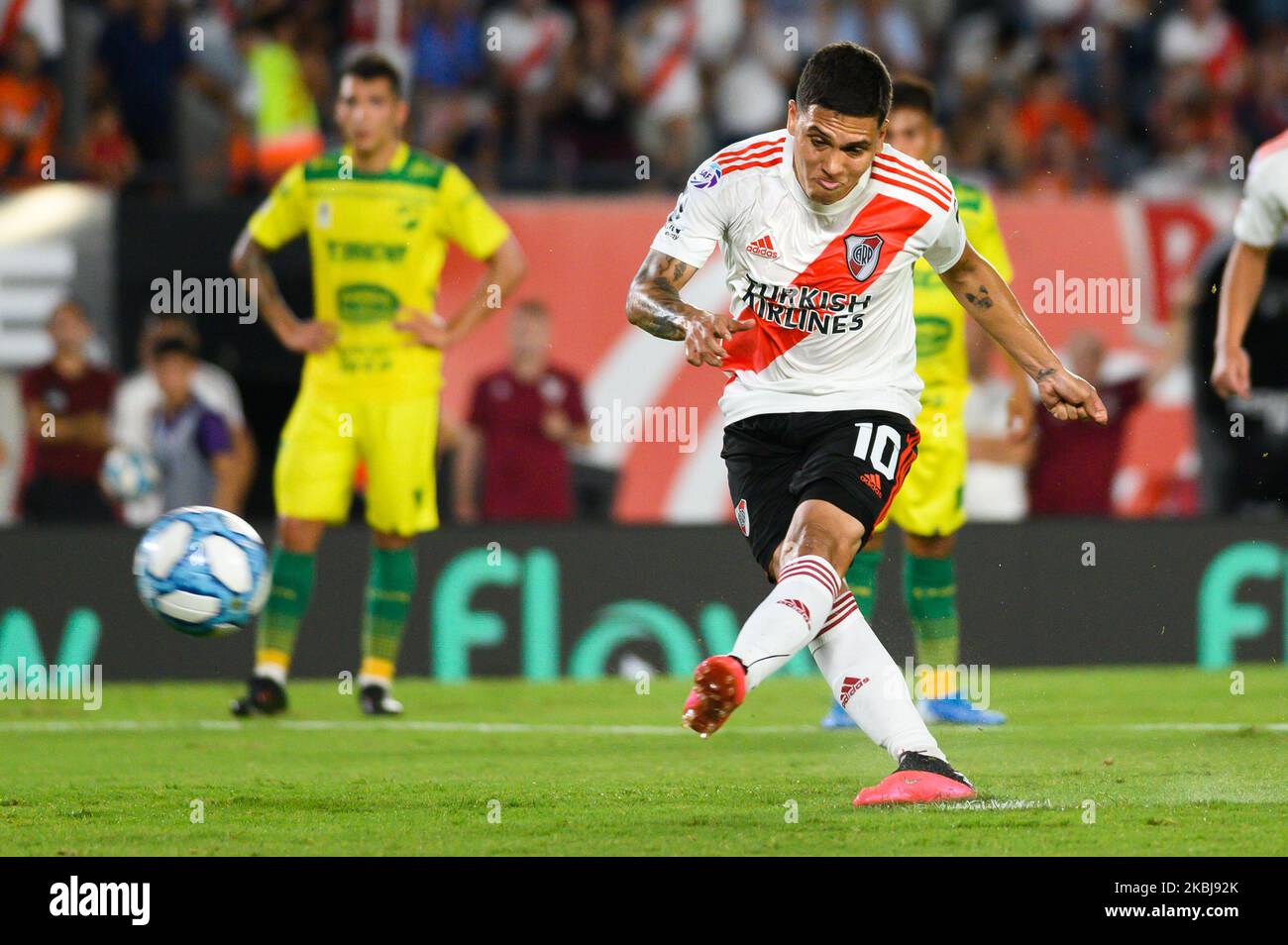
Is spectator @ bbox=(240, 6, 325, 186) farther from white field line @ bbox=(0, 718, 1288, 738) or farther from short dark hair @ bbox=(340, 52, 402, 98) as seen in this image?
white field line @ bbox=(0, 718, 1288, 738)

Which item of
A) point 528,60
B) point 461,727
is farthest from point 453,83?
point 461,727

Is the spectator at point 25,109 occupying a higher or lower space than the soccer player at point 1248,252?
higher

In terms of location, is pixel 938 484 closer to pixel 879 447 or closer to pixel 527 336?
pixel 879 447

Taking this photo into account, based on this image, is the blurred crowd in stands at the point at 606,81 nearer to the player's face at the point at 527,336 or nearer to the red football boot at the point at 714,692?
the player's face at the point at 527,336

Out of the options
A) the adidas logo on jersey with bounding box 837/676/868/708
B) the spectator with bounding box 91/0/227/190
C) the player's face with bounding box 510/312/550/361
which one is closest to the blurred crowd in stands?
the spectator with bounding box 91/0/227/190

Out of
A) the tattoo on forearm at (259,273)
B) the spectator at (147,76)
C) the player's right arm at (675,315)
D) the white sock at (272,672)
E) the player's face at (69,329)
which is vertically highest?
the spectator at (147,76)

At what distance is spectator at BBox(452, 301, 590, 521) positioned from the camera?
38.1 ft

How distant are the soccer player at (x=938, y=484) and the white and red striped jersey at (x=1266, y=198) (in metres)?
1.16

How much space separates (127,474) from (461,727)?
363 cm

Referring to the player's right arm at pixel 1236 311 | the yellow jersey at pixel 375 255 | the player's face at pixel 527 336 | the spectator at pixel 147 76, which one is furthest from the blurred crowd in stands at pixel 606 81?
the player's right arm at pixel 1236 311

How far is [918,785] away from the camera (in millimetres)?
5914

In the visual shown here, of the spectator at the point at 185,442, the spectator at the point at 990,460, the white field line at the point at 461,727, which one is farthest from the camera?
the spectator at the point at 990,460

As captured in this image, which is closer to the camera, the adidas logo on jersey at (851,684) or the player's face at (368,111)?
the adidas logo on jersey at (851,684)

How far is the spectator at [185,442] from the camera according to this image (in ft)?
37.1
